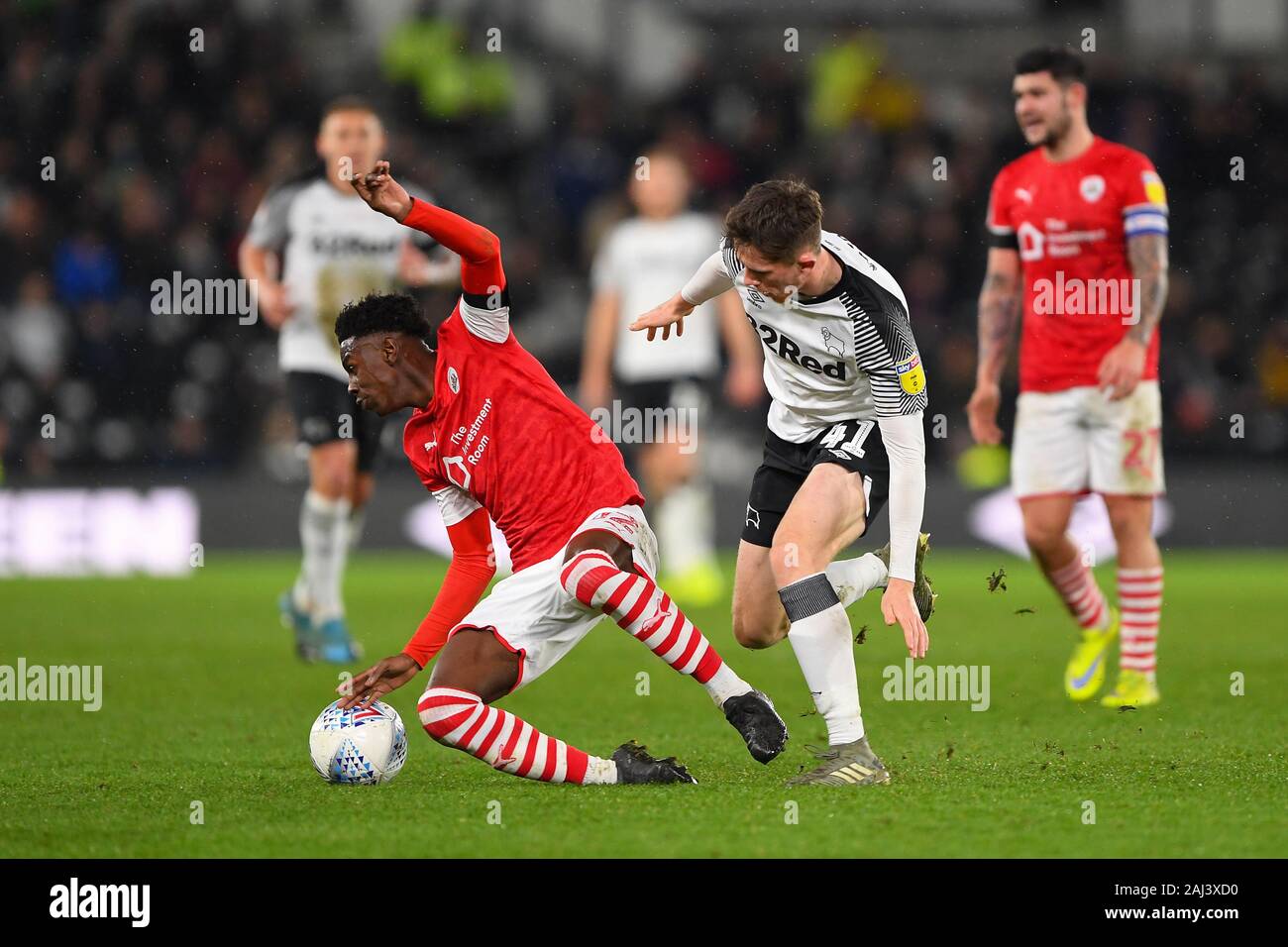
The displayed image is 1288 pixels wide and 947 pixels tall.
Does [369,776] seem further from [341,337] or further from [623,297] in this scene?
[623,297]

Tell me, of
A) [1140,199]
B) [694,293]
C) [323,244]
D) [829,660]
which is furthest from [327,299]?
[829,660]

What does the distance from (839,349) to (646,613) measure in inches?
40.8

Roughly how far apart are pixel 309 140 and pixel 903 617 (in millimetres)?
13300

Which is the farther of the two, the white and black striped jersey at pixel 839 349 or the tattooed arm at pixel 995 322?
the tattooed arm at pixel 995 322

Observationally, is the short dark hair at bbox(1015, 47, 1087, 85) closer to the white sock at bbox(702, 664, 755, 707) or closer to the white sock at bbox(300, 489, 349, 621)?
the white sock at bbox(702, 664, 755, 707)

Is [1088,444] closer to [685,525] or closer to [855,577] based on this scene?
[855,577]

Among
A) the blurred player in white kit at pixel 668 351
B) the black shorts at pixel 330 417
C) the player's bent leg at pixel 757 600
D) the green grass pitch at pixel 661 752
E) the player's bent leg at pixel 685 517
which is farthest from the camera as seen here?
the player's bent leg at pixel 685 517

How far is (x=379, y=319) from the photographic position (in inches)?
209

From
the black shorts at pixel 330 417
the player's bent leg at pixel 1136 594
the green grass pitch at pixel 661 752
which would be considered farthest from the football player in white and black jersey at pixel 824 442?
the black shorts at pixel 330 417

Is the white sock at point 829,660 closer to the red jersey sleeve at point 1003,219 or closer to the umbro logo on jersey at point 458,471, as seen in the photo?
the umbro logo on jersey at point 458,471

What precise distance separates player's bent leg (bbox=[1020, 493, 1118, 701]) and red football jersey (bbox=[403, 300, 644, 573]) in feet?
8.39

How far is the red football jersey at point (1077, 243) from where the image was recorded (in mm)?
7105

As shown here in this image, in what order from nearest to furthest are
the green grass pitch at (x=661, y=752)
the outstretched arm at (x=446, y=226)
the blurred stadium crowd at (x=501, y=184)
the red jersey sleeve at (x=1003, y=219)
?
the green grass pitch at (x=661, y=752), the outstretched arm at (x=446, y=226), the red jersey sleeve at (x=1003, y=219), the blurred stadium crowd at (x=501, y=184)

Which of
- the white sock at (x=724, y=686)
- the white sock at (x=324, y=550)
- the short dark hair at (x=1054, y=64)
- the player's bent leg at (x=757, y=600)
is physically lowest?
the white sock at (x=724, y=686)
